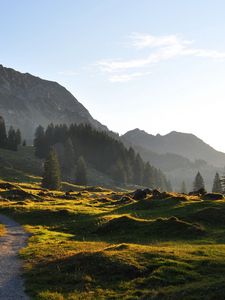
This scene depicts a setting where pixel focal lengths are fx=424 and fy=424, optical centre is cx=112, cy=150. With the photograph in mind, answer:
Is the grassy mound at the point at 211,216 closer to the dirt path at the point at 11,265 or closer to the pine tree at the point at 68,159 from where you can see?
the dirt path at the point at 11,265

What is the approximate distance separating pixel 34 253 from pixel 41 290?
9724 millimetres

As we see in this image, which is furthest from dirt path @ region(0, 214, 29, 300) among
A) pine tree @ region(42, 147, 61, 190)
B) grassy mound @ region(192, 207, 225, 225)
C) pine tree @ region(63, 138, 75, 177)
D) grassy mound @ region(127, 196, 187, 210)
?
pine tree @ region(63, 138, 75, 177)

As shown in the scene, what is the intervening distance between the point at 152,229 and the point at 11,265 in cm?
1655

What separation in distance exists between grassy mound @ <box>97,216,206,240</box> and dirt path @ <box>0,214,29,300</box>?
8.58 meters

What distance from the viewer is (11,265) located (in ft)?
88.3

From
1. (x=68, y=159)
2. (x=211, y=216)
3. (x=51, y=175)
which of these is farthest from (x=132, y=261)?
(x=68, y=159)

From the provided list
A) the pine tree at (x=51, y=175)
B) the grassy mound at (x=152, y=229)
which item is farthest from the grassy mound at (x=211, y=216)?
the pine tree at (x=51, y=175)

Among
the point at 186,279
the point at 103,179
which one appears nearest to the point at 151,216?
the point at 186,279

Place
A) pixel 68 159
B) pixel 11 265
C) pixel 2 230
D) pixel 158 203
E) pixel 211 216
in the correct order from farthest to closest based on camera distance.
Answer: pixel 68 159 < pixel 158 203 < pixel 2 230 < pixel 211 216 < pixel 11 265

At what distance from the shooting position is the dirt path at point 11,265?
20500 millimetres

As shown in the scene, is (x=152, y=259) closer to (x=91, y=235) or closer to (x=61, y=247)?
(x=61, y=247)

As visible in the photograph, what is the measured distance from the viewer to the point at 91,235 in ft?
136

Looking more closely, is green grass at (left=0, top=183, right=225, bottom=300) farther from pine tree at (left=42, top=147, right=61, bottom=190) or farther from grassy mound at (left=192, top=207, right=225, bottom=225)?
pine tree at (left=42, top=147, right=61, bottom=190)

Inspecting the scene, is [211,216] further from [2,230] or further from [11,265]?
[11,265]
